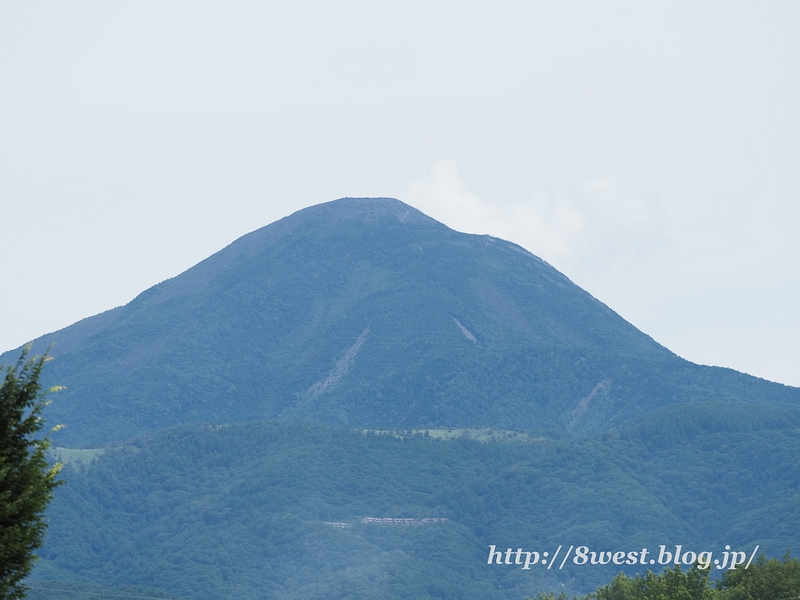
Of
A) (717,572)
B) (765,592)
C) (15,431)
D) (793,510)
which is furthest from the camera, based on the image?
(793,510)

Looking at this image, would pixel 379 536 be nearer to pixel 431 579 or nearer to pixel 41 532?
pixel 431 579

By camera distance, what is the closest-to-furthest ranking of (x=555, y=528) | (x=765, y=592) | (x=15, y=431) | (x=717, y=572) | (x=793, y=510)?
(x=15, y=431) → (x=765, y=592) → (x=717, y=572) → (x=793, y=510) → (x=555, y=528)

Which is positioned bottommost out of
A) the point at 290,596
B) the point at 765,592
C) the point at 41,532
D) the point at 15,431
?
the point at 290,596

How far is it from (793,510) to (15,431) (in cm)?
17912

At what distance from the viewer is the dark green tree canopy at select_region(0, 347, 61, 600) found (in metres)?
21.8

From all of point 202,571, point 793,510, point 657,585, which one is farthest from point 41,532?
point 793,510

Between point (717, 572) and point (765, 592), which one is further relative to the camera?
point (717, 572)

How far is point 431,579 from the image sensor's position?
573ft

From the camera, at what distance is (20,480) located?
2244 centimetres

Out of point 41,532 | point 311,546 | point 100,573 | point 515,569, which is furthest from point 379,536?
point 41,532

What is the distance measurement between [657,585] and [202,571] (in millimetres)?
130606

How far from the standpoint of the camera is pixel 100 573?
19138cm

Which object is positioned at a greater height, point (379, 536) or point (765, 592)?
point (765, 592)

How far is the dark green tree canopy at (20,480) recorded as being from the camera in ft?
71.7
